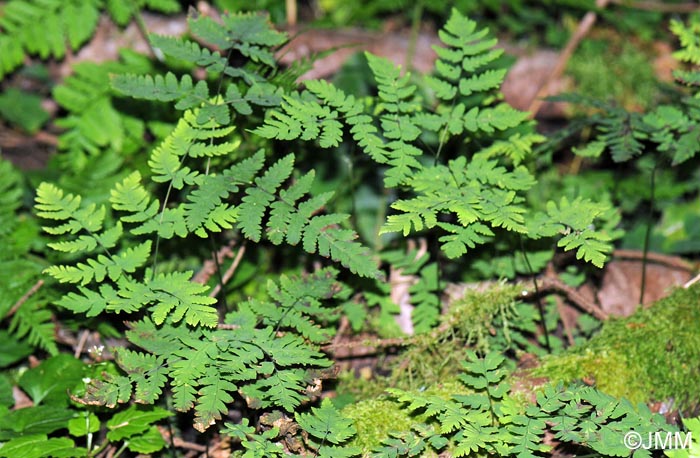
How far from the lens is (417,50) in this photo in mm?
5387

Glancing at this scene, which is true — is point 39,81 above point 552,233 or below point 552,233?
above

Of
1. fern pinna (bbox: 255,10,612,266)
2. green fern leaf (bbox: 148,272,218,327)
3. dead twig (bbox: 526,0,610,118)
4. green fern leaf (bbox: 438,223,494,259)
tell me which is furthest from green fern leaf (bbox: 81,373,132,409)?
dead twig (bbox: 526,0,610,118)

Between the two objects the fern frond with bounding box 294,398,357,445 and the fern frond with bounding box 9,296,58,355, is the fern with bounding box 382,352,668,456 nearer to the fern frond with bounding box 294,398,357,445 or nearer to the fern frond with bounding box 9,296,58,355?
the fern frond with bounding box 294,398,357,445

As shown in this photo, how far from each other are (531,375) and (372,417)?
2.25ft

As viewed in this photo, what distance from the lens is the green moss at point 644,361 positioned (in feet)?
9.86

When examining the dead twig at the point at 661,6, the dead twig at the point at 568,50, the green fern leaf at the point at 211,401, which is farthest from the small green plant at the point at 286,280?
the dead twig at the point at 661,6

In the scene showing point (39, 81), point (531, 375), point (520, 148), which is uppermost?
point (39, 81)

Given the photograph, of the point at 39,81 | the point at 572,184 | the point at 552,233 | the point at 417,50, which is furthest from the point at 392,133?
the point at 39,81

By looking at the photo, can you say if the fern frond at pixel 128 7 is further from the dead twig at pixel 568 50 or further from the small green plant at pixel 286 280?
the dead twig at pixel 568 50

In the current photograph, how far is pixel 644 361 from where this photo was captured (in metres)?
3.06

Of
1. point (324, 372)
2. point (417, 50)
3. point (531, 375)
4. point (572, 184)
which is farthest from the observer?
point (417, 50)

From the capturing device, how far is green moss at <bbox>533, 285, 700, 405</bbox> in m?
3.00

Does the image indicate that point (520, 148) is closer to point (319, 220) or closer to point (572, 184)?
point (319, 220)

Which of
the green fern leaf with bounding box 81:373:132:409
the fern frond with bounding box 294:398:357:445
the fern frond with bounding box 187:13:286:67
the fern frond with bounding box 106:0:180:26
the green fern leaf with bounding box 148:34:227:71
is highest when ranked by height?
the fern frond with bounding box 106:0:180:26
